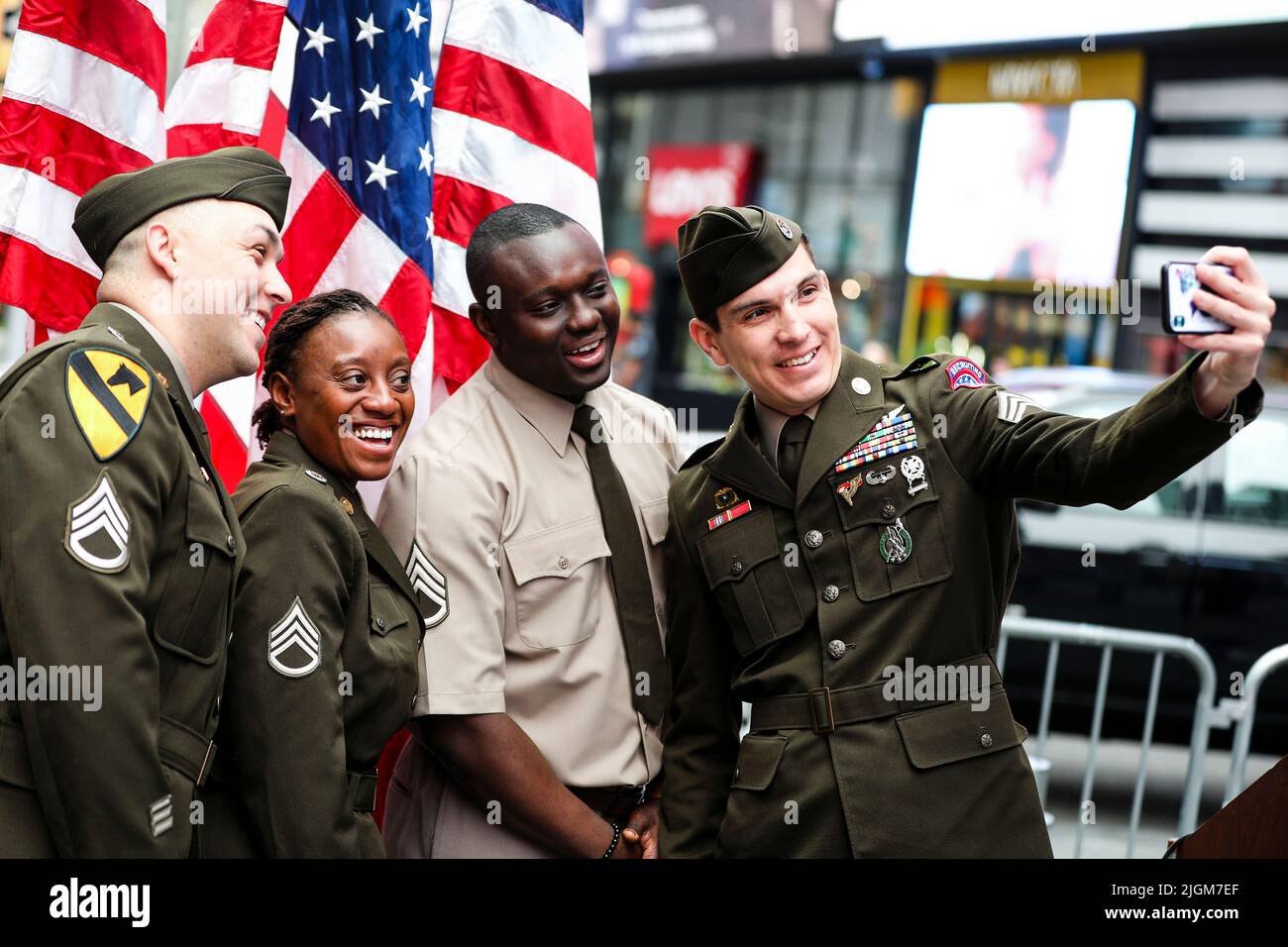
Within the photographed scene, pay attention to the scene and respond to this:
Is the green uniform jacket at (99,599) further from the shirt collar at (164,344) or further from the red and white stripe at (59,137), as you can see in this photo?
the red and white stripe at (59,137)

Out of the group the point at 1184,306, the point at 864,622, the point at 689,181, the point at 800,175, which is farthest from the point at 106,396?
the point at 689,181

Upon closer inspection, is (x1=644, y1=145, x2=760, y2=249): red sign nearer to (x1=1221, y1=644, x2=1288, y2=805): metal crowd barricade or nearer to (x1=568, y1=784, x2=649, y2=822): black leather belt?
(x1=1221, y1=644, x2=1288, y2=805): metal crowd barricade

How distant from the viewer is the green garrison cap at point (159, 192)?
2.46m

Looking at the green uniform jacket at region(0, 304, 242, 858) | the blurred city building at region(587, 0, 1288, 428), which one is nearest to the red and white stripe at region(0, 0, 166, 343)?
the green uniform jacket at region(0, 304, 242, 858)

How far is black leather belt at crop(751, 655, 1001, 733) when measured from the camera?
8.64 feet

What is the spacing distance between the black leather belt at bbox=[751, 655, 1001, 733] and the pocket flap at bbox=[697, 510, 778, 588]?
0.97 feet

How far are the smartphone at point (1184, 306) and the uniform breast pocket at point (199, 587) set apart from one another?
1.67m

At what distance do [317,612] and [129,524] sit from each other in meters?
0.44

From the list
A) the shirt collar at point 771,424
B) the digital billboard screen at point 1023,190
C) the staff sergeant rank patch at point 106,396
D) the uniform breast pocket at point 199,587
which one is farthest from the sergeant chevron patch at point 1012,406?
the digital billboard screen at point 1023,190

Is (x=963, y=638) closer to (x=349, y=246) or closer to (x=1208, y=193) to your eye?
(x=349, y=246)

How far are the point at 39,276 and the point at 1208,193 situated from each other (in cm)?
1177

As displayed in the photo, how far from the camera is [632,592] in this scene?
9.67 ft

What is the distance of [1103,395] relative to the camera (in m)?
7.11
